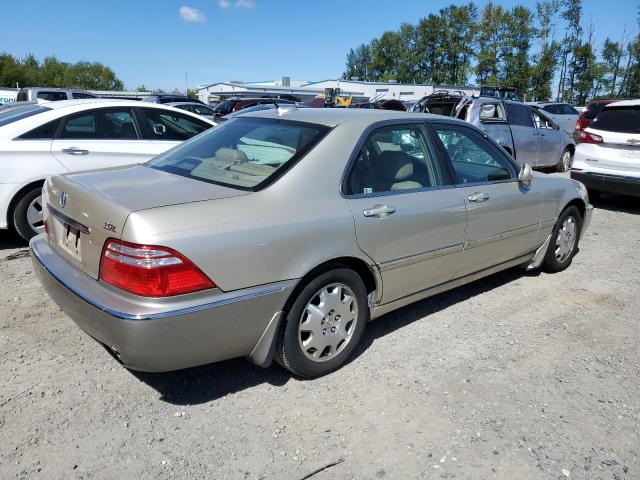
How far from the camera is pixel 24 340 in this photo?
3.54m

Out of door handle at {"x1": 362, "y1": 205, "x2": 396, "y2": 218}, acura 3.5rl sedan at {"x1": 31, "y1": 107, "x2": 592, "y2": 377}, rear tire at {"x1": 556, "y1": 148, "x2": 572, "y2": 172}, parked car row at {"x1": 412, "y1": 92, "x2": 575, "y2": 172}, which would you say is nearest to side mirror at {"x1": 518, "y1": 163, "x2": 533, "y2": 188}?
acura 3.5rl sedan at {"x1": 31, "y1": 107, "x2": 592, "y2": 377}

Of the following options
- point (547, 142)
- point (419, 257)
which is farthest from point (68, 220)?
point (547, 142)

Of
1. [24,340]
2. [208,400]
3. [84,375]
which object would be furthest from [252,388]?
[24,340]

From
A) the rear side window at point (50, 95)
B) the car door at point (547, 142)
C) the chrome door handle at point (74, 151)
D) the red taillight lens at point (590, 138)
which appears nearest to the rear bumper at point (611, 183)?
the red taillight lens at point (590, 138)

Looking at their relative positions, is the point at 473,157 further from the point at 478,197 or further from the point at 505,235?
the point at 505,235

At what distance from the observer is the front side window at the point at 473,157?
400 centimetres

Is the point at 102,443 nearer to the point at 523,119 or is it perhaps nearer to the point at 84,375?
the point at 84,375

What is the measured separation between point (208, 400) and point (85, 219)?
1.20 meters

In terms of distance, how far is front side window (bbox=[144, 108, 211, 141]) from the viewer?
6.34 meters

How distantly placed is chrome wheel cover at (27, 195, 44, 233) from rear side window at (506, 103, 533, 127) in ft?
28.8

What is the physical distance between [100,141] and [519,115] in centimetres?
848

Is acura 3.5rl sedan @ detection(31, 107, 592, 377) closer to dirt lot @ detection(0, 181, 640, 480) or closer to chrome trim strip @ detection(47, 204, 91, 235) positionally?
chrome trim strip @ detection(47, 204, 91, 235)

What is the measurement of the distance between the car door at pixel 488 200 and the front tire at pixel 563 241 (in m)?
0.54

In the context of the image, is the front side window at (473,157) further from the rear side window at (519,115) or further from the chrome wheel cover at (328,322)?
the rear side window at (519,115)
